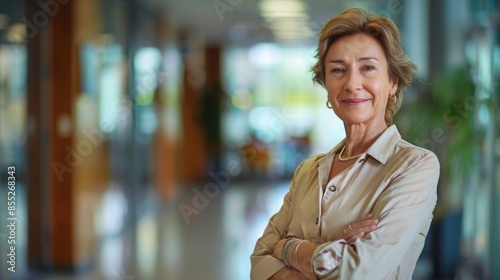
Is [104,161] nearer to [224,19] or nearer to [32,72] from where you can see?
[32,72]

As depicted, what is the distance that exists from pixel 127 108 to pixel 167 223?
6.91 feet

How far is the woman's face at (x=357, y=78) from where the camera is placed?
1666 millimetres

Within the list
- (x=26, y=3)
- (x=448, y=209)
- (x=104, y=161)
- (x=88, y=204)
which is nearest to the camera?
(x=448, y=209)

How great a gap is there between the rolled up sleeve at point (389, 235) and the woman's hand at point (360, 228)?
12 millimetres

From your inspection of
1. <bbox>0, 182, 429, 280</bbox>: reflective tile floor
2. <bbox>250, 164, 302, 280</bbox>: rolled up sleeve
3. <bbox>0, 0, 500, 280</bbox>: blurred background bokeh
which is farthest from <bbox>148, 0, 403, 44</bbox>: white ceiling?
<bbox>250, 164, 302, 280</bbox>: rolled up sleeve

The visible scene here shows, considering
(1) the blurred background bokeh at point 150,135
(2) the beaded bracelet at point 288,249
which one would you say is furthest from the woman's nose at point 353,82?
(1) the blurred background bokeh at point 150,135

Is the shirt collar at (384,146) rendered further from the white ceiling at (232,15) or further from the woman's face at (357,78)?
the white ceiling at (232,15)

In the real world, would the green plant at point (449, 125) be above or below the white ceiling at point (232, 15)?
below

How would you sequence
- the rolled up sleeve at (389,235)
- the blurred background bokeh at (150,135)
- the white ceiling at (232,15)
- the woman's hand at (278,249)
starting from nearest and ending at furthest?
the rolled up sleeve at (389,235) → the woman's hand at (278,249) → the blurred background bokeh at (150,135) → the white ceiling at (232,15)

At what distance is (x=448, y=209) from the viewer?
270 inches

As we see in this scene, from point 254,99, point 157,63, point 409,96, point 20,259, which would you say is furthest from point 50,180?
point 254,99

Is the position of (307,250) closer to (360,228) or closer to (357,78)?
(360,228)

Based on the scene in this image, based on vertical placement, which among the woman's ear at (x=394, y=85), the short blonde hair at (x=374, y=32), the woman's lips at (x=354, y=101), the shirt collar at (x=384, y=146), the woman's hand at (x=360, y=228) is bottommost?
the woman's hand at (x=360, y=228)

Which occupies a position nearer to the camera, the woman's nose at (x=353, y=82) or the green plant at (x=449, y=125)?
the woman's nose at (x=353, y=82)
